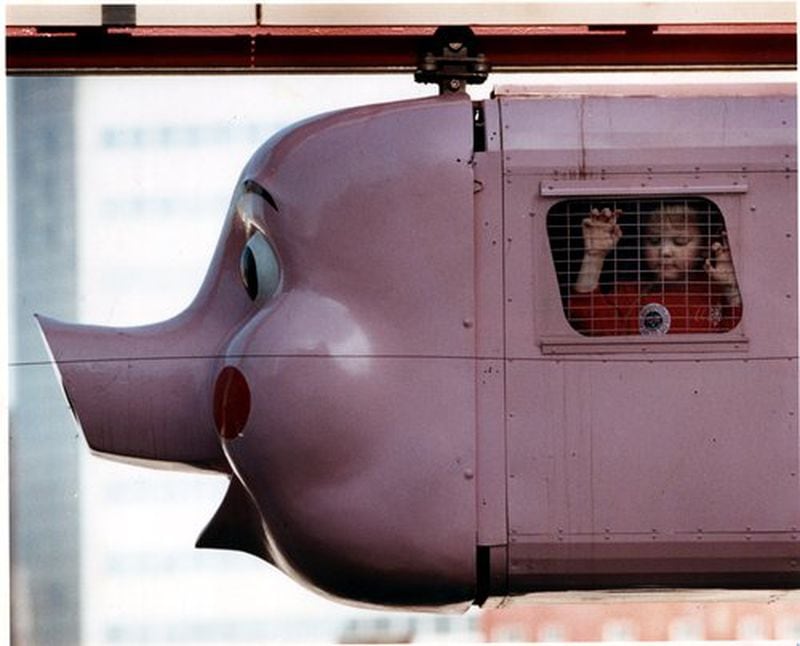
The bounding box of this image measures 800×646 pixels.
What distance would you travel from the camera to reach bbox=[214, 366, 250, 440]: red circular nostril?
18.9ft

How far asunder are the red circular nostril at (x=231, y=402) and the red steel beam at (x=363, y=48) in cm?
118

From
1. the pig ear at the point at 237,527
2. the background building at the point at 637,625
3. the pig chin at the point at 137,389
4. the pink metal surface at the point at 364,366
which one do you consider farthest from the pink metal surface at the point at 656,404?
the background building at the point at 637,625

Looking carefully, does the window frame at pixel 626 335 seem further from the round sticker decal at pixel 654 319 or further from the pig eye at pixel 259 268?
the pig eye at pixel 259 268

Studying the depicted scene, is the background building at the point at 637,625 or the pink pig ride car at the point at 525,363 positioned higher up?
the pink pig ride car at the point at 525,363

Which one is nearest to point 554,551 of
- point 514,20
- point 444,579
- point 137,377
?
point 444,579

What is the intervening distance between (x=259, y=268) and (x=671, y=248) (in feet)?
3.38

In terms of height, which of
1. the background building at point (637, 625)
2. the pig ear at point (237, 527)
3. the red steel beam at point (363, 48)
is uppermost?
the red steel beam at point (363, 48)

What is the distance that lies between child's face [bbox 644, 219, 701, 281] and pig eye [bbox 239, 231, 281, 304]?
0.92 metres

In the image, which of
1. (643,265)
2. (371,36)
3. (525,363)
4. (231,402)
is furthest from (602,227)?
(371,36)

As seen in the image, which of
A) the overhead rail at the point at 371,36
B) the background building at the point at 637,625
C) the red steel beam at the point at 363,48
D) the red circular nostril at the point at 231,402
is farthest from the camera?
the background building at the point at 637,625

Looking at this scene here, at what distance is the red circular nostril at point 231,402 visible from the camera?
577cm

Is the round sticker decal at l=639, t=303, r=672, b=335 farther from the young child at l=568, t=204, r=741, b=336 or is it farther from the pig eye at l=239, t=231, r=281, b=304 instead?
the pig eye at l=239, t=231, r=281, b=304

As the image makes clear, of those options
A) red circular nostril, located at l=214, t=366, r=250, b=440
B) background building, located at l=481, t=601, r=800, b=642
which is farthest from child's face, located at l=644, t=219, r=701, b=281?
background building, located at l=481, t=601, r=800, b=642

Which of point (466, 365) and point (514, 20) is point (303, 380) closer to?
point (466, 365)
